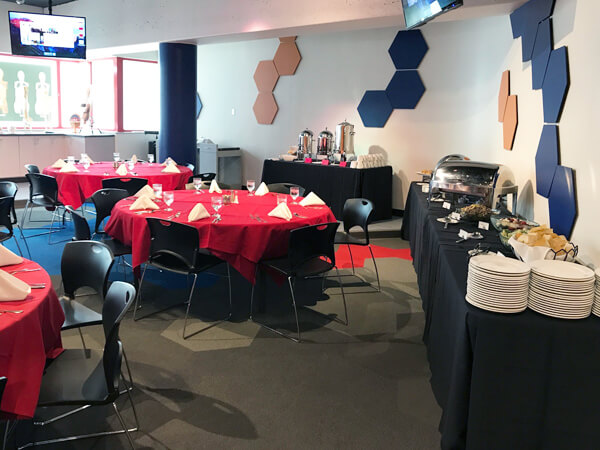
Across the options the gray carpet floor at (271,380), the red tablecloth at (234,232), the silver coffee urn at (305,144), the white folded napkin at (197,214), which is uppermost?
the silver coffee urn at (305,144)

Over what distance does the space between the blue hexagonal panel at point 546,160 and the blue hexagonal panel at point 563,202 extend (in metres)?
0.09

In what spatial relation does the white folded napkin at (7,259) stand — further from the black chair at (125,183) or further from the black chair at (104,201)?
the black chair at (125,183)

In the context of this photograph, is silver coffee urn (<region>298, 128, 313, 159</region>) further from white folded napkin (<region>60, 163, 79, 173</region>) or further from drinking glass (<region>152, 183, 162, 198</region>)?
drinking glass (<region>152, 183, 162, 198</region>)

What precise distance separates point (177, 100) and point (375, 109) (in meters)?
2.80

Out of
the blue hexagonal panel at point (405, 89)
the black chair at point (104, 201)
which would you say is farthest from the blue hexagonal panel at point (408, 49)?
the black chair at point (104, 201)

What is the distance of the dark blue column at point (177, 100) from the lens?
740 cm

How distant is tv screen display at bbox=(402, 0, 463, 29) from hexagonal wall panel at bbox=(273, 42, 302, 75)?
11.5 feet

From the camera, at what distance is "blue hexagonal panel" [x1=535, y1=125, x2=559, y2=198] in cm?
332

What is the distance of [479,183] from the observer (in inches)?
155

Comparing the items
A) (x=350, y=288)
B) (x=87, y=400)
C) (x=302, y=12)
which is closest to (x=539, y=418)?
(x=87, y=400)

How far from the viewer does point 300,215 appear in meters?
3.84

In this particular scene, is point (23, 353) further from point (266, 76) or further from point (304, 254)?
point (266, 76)

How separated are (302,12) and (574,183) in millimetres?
4046

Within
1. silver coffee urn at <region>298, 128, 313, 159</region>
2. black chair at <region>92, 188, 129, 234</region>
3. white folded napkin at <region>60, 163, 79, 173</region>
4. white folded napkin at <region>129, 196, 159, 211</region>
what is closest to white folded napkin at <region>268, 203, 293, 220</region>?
white folded napkin at <region>129, 196, 159, 211</region>
